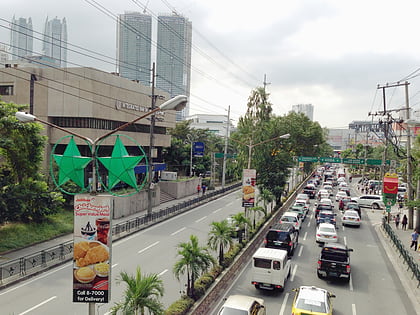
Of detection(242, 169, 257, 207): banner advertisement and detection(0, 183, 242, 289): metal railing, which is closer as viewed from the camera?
detection(0, 183, 242, 289): metal railing

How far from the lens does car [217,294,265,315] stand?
12.2 meters

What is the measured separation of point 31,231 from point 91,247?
18812 mm

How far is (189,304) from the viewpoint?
14305 mm

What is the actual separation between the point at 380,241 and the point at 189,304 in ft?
68.9

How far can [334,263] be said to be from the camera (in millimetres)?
19047

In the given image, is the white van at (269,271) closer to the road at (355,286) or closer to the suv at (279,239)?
the road at (355,286)

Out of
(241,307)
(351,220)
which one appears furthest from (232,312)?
(351,220)

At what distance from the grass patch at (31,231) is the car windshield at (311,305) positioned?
17656mm

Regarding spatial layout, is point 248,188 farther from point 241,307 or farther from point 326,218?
point 241,307

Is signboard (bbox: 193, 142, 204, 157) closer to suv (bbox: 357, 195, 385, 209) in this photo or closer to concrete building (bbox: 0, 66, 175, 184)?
concrete building (bbox: 0, 66, 175, 184)

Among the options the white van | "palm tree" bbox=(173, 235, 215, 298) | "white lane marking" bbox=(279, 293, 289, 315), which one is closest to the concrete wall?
the white van

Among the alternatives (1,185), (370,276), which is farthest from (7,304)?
(370,276)

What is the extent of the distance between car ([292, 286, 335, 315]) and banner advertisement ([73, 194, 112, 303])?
→ 22.5ft

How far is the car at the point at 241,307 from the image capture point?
12.2 meters
